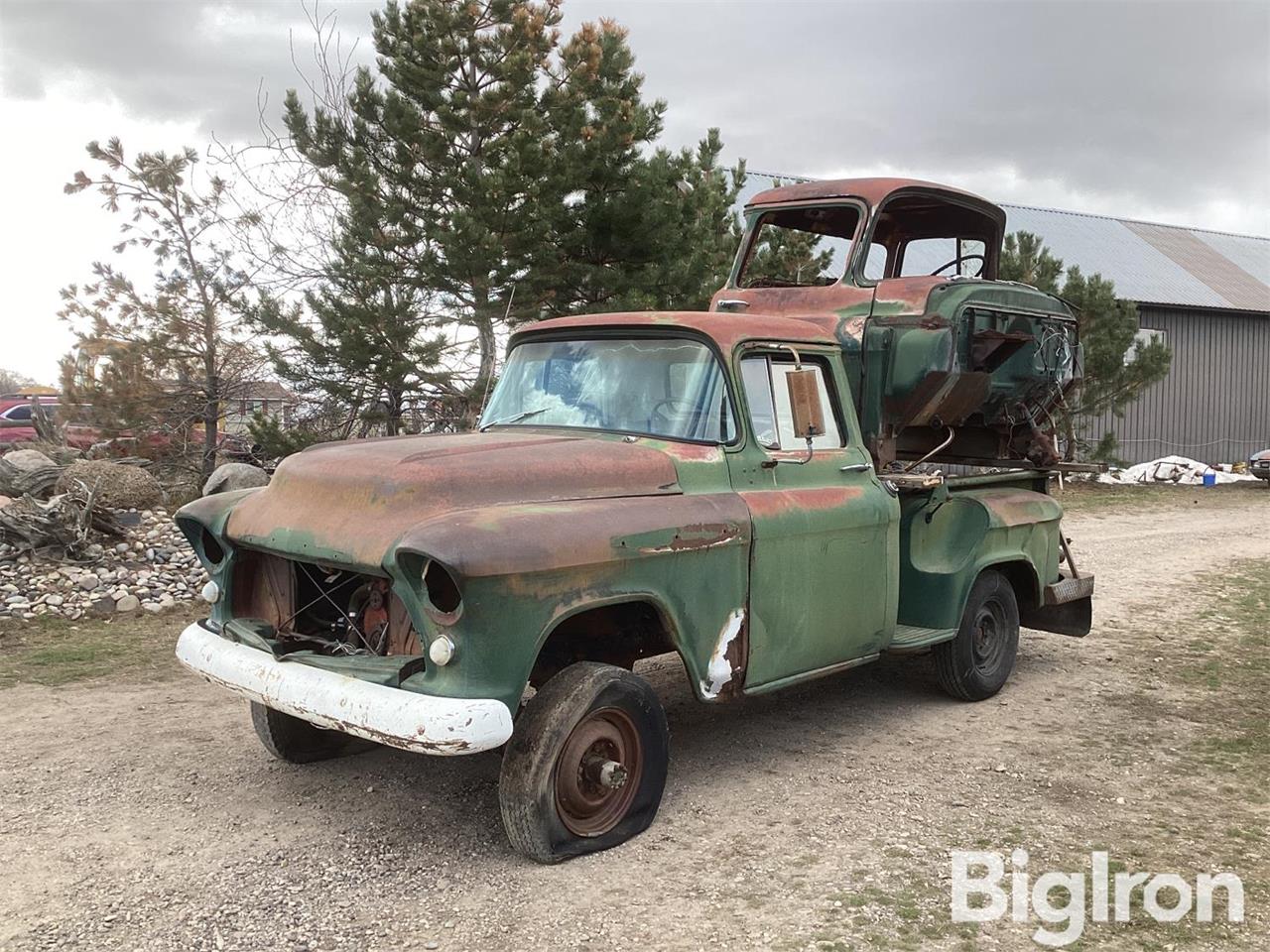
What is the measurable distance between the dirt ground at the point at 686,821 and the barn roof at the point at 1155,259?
20.3 m

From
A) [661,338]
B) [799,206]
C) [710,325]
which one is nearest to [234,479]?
[799,206]

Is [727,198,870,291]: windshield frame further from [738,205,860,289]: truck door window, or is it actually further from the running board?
the running board

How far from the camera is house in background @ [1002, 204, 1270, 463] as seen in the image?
25.5 meters

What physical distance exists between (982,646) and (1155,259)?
24.6m

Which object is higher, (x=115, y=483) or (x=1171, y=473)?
(x=115, y=483)

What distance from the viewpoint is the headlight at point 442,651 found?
12.6ft

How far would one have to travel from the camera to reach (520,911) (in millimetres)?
3873

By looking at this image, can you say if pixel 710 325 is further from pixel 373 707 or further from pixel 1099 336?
pixel 1099 336

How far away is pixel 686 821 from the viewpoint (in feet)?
15.5

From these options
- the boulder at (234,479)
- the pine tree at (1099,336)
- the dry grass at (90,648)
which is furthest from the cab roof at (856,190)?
the pine tree at (1099,336)

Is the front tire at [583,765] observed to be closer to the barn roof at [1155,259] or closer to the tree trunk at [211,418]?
the tree trunk at [211,418]

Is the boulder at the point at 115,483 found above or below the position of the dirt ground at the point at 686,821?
above

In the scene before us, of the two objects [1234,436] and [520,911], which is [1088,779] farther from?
[1234,436]

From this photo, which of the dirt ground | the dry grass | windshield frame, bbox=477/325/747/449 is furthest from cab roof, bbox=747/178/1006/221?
the dry grass
